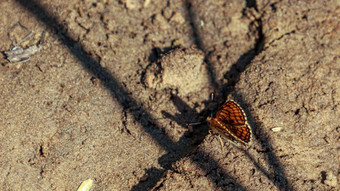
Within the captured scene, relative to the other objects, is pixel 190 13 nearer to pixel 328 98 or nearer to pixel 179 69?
pixel 179 69

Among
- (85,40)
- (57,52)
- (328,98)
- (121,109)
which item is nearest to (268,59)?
(328,98)

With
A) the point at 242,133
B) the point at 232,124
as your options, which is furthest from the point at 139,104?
the point at 242,133

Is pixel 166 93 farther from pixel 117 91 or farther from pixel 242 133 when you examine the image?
pixel 242 133

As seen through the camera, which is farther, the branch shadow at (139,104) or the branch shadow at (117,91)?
the branch shadow at (117,91)

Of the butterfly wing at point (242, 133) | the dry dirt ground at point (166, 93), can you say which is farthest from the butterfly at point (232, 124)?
the dry dirt ground at point (166, 93)

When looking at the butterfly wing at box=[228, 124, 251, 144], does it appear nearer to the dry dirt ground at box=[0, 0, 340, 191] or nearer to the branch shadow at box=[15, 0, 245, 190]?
the dry dirt ground at box=[0, 0, 340, 191]

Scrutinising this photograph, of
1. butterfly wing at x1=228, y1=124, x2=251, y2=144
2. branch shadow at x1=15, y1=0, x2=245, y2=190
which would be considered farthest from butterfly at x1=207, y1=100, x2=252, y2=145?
branch shadow at x1=15, y1=0, x2=245, y2=190

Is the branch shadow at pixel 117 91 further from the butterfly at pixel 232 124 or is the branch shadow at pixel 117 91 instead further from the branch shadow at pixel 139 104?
the butterfly at pixel 232 124
